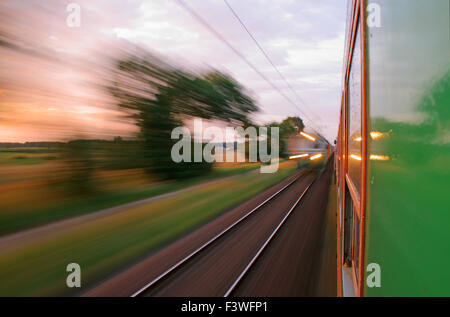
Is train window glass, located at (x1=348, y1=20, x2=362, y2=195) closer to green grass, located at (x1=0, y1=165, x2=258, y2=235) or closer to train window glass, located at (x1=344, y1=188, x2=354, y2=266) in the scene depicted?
train window glass, located at (x1=344, y1=188, x2=354, y2=266)

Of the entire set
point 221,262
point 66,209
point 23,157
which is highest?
point 23,157

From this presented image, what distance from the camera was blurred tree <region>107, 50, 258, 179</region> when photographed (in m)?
9.86

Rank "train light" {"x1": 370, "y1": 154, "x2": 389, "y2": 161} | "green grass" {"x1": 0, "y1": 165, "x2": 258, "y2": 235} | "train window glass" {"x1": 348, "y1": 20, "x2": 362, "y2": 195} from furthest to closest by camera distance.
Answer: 1. "green grass" {"x1": 0, "y1": 165, "x2": 258, "y2": 235}
2. "train window glass" {"x1": 348, "y1": 20, "x2": 362, "y2": 195}
3. "train light" {"x1": 370, "y1": 154, "x2": 389, "y2": 161}

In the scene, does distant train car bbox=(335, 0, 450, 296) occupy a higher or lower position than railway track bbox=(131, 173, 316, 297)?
higher

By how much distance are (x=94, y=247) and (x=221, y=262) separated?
8.97 ft

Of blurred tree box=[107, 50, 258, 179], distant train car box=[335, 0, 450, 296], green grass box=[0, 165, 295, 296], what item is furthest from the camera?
blurred tree box=[107, 50, 258, 179]

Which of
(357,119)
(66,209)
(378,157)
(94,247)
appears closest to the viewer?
(378,157)

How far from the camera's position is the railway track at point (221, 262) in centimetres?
427

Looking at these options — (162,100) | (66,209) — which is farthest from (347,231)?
(162,100)

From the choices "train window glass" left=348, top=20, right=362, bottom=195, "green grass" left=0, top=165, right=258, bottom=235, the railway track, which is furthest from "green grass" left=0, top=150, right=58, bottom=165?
"train window glass" left=348, top=20, right=362, bottom=195

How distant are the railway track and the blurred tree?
5.77 meters

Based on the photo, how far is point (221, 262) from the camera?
531 cm

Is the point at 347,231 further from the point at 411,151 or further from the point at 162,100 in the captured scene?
the point at 162,100
